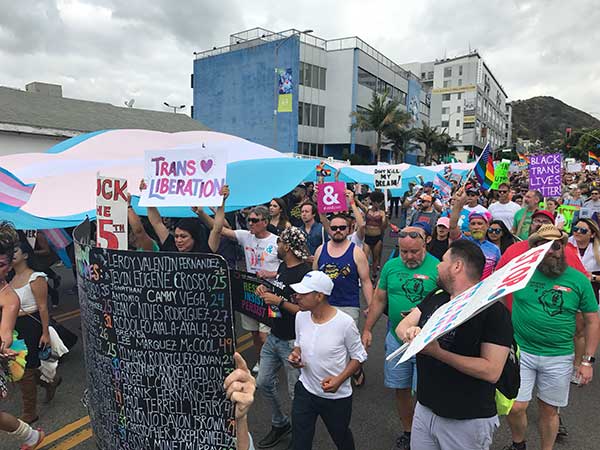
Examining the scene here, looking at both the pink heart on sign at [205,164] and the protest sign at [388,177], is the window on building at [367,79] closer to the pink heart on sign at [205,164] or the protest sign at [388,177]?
the protest sign at [388,177]

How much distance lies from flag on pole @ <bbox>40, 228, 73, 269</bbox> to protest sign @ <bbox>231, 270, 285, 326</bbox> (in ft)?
17.2

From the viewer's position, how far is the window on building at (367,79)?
136 feet

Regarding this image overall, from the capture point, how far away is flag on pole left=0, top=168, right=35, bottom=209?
17.0ft

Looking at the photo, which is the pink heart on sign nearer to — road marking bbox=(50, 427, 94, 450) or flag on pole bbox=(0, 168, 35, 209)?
road marking bbox=(50, 427, 94, 450)

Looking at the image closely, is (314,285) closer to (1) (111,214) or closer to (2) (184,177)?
(1) (111,214)

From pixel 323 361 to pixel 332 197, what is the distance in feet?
13.3

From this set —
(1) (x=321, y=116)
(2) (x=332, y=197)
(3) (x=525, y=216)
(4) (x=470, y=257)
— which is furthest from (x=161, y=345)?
(1) (x=321, y=116)

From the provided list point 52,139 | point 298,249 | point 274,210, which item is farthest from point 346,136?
point 298,249

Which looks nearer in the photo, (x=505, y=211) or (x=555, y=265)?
(x=555, y=265)

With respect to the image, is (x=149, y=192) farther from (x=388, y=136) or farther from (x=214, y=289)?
(x=388, y=136)

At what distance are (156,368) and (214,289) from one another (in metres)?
0.47

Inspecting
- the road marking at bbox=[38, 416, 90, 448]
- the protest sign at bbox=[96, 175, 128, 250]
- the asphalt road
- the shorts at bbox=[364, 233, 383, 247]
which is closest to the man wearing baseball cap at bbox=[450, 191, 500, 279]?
the asphalt road

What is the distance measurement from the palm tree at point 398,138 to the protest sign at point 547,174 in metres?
33.3

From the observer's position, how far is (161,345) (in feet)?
5.83
